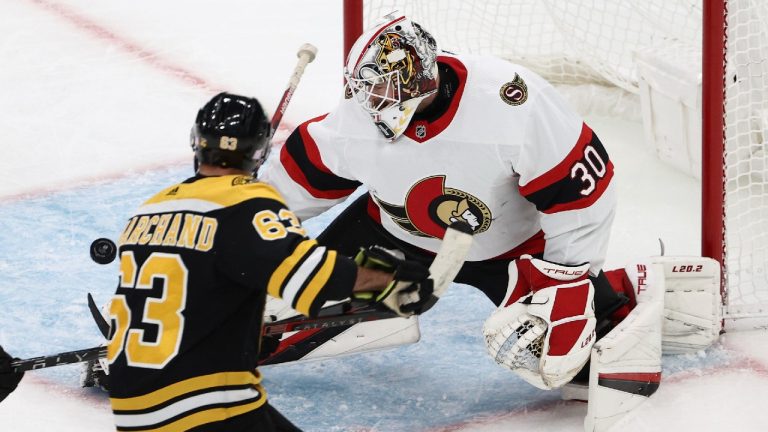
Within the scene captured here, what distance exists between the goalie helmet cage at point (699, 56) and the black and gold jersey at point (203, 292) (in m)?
1.29

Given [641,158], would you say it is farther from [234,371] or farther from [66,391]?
[234,371]

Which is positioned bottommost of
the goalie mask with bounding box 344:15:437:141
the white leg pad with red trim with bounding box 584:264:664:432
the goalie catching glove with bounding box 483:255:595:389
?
the white leg pad with red trim with bounding box 584:264:664:432

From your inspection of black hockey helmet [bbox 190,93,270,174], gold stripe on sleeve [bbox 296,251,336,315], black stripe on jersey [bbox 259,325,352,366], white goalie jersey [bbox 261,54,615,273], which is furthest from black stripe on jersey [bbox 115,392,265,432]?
black stripe on jersey [bbox 259,325,352,366]

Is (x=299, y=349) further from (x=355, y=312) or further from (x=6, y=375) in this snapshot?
(x=6, y=375)

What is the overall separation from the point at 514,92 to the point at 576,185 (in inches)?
8.6

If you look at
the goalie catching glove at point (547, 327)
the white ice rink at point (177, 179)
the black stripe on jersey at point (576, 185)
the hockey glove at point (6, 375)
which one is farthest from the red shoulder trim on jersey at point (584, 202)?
the hockey glove at point (6, 375)

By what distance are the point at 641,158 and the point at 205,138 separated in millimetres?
2193

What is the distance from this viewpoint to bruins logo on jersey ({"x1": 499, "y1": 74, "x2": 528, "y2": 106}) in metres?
2.71

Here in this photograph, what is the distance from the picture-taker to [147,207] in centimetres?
214

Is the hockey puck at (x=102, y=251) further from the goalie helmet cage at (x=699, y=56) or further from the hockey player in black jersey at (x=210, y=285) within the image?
the goalie helmet cage at (x=699, y=56)

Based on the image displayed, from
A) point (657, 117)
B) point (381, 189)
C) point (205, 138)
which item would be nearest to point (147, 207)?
point (205, 138)

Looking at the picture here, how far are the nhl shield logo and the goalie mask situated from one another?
0.05 metres

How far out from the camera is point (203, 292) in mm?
2066

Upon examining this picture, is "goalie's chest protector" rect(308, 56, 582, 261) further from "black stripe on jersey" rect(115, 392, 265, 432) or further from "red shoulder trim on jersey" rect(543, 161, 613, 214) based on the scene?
"black stripe on jersey" rect(115, 392, 265, 432)
